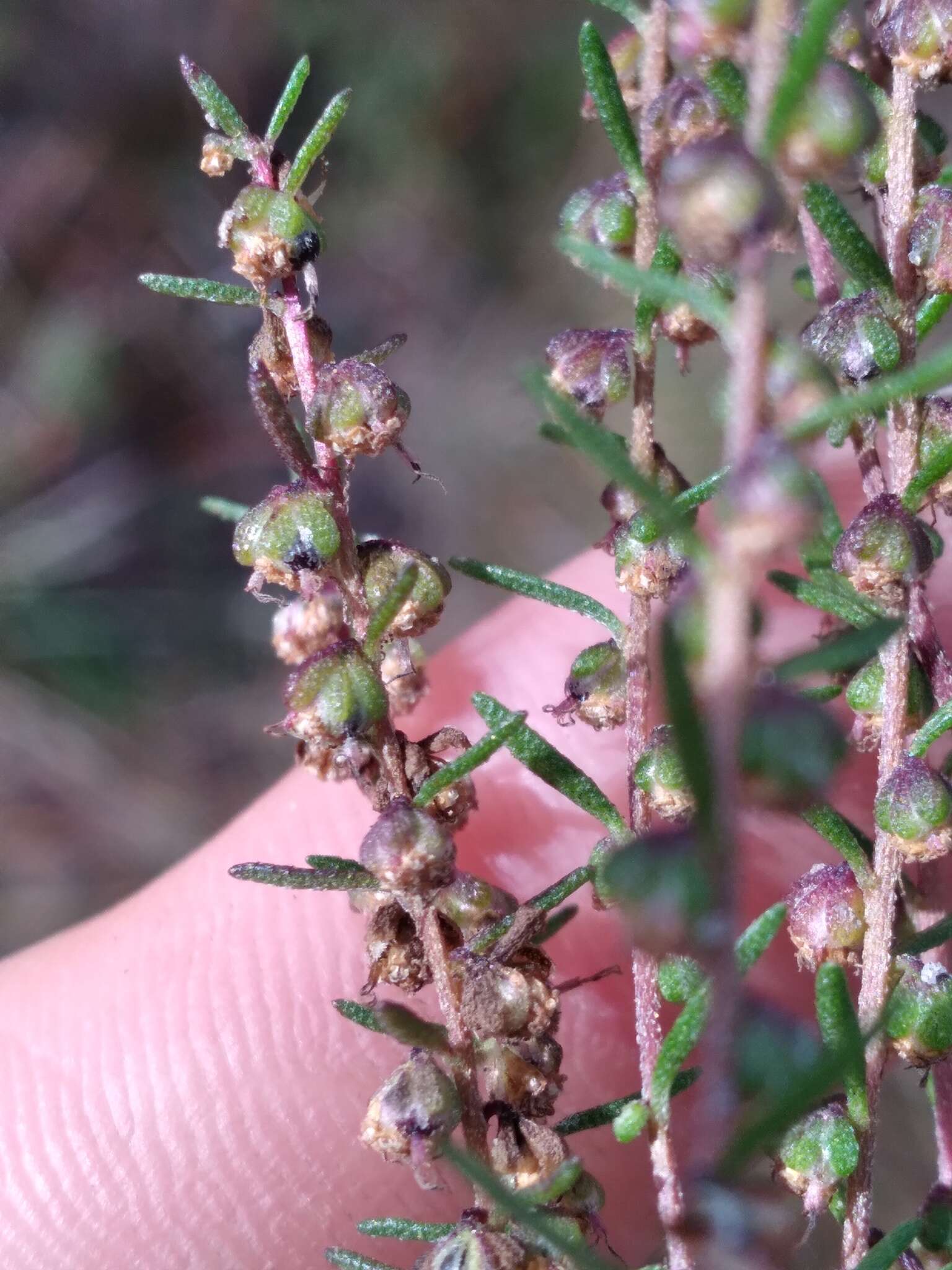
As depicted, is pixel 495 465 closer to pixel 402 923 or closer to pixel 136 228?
pixel 136 228

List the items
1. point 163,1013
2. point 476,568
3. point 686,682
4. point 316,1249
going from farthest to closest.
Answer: point 163,1013 → point 316,1249 → point 476,568 → point 686,682

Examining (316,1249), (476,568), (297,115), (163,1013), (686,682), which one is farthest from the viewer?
(297,115)

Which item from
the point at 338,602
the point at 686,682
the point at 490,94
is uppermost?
the point at 490,94

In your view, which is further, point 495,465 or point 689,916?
point 495,465

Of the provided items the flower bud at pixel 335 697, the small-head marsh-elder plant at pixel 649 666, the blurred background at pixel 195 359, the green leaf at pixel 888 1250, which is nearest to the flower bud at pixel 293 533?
the small-head marsh-elder plant at pixel 649 666

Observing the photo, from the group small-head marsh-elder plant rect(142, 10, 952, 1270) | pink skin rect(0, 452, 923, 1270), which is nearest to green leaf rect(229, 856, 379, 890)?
small-head marsh-elder plant rect(142, 10, 952, 1270)

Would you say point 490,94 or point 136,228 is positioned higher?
point 490,94

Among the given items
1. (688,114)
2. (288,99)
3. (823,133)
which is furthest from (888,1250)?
(288,99)

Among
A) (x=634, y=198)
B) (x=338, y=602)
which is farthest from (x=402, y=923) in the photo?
(x=634, y=198)
